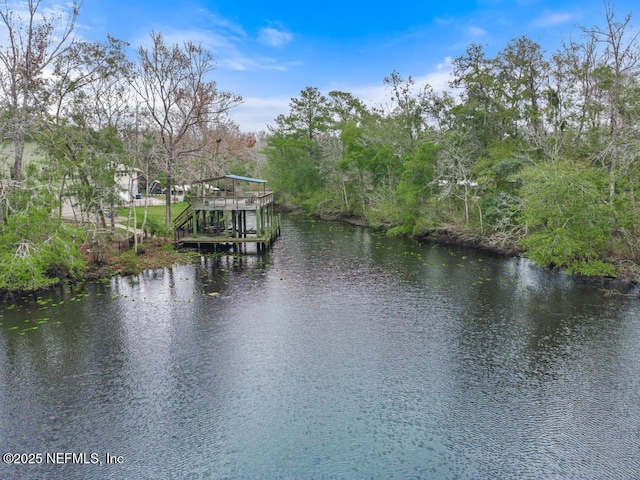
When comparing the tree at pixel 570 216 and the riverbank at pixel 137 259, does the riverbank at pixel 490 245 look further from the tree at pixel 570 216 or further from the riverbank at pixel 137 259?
the riverbank at pixel 137 259

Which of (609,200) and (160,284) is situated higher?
(609,200)

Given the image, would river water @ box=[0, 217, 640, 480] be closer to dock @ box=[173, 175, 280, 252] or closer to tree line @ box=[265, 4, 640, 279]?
tree line @ box=[265, 4, 640, 279]

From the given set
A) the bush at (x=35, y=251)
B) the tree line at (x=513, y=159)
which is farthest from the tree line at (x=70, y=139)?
the tree line at (x=513, y=159)

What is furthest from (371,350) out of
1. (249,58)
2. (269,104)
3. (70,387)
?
(269,104)

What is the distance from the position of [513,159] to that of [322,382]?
2295 cm

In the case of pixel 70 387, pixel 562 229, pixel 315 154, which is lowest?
pixel 70 387

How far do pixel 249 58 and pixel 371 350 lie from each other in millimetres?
33143

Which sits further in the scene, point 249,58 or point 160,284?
point 249,58

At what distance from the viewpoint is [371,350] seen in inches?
549

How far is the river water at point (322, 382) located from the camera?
8969mm

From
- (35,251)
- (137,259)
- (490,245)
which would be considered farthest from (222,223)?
(490,245)

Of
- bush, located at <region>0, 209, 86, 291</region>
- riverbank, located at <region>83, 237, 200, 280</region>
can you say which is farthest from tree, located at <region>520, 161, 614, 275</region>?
bush, located at <region>0, 209, 86, 291</region>

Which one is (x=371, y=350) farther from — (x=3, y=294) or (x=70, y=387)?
(x=3, y=294)

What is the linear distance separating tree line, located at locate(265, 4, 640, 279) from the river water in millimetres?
3581
